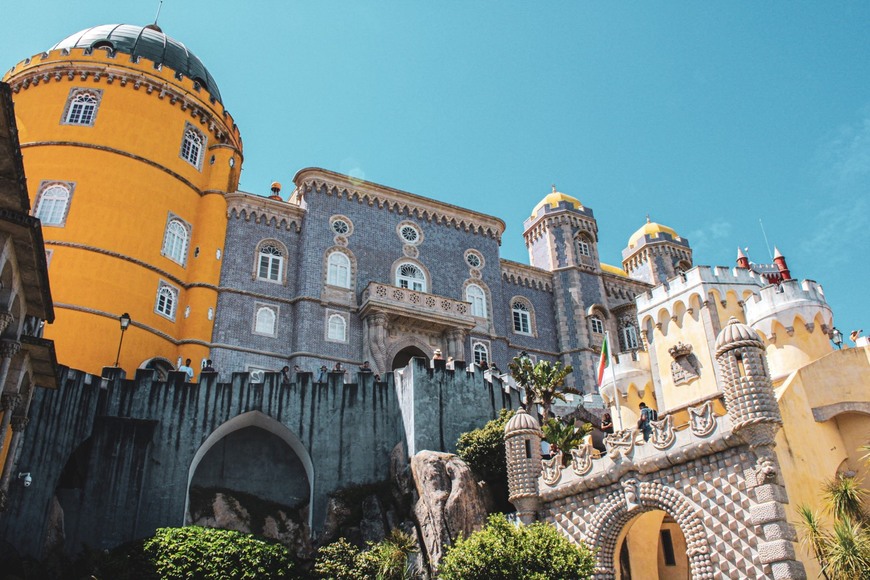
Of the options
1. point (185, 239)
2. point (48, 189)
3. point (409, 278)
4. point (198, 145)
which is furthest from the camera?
point (409, 278)

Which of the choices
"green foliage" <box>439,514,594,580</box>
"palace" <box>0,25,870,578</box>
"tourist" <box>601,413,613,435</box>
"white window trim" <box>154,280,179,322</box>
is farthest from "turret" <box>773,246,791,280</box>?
"white window trim" <box>154,280,179,322</box>

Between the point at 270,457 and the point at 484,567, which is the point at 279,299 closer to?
the point at 270,457

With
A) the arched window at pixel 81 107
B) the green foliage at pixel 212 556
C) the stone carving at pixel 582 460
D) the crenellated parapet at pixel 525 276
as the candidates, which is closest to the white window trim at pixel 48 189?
the arched window at pixel 81 107

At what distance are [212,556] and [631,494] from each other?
10.8 m

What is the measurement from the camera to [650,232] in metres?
50.0

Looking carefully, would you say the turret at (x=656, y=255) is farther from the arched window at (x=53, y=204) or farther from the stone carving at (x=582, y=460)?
the arched window at (x=53, y=204)

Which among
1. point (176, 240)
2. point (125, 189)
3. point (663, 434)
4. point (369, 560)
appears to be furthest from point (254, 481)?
point (125, 189)

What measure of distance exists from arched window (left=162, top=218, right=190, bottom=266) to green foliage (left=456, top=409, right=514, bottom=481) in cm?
1592

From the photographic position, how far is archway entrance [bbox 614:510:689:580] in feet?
72.1

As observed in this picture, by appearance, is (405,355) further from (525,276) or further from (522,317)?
(525,276)

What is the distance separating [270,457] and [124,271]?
415 inches

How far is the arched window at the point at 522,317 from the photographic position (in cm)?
4133

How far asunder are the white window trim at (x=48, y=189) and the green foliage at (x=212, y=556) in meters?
15.3

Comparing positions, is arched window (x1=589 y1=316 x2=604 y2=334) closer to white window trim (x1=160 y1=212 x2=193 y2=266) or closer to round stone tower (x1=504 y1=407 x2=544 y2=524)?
round stone tower (x1=504 y1=407 x2=544 y2=524)
